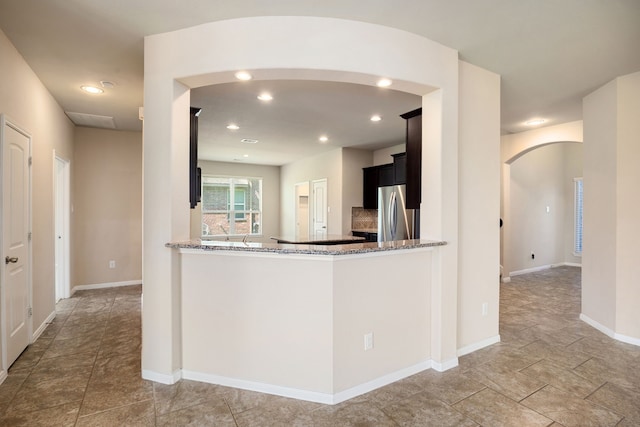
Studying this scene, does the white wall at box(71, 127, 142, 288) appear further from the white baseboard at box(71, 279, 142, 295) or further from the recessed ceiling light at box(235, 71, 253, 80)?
the recessed ceiling light at box(235, 71, 253, 80)

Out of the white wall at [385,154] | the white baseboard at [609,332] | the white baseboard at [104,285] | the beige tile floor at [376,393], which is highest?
the white wall at [385,154]

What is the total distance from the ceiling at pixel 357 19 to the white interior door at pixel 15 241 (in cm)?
84

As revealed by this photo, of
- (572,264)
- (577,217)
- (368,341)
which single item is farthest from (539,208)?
(368,341)

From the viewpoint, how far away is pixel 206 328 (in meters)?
2.56

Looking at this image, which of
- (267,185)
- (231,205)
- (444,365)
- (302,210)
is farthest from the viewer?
(267,185)

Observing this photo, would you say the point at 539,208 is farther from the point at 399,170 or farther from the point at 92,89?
the point at 92,89

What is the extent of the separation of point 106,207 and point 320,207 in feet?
13.6

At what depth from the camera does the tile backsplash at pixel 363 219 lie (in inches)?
272

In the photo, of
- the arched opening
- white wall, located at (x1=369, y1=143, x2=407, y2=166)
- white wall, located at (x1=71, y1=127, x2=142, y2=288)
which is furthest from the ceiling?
the arched opening

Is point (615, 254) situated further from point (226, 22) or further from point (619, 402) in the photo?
point (226, 22)

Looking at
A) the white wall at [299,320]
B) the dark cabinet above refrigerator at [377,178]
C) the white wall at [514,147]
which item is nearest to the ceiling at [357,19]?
the white wall at [514,147]

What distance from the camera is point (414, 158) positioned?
320 centimetres

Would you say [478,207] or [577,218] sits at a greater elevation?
[478,207]

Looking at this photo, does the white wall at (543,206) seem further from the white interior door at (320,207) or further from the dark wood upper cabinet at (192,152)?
the dark wood upper cabinet at (192,152)
